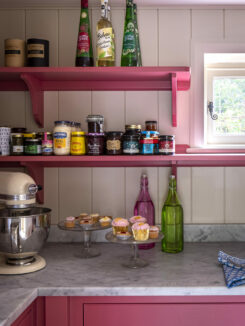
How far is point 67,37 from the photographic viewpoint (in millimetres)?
1877

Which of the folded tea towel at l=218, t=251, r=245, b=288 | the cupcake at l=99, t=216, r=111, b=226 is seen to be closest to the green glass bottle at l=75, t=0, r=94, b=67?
the cupcake at l=99, t=216, r=111, b=226

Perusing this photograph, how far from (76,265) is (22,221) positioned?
313 millimetres

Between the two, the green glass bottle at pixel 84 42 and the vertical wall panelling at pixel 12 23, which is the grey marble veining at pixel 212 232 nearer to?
the green glass bottle at pixel 84 42

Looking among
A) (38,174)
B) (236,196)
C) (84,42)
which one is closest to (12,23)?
(84,42)

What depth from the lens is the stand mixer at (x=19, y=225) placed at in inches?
52.4

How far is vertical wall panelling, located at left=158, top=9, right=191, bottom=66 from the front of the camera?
1.86m

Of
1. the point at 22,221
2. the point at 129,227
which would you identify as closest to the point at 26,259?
the point at 22,221

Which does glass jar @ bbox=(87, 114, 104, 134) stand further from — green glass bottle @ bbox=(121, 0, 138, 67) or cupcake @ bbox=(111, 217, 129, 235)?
cupcake @ bbox=(111, 217, 129, 235)

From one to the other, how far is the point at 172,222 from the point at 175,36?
37.1 inches

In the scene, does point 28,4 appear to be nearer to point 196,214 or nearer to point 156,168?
point 156,168

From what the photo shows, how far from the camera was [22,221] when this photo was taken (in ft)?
4.39

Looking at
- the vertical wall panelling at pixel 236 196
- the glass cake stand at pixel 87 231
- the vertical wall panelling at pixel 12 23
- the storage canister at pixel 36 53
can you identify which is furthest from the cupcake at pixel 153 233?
the vertical wall panelling at pixel 12 23

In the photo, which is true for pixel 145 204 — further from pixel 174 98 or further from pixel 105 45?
pixel 105 45

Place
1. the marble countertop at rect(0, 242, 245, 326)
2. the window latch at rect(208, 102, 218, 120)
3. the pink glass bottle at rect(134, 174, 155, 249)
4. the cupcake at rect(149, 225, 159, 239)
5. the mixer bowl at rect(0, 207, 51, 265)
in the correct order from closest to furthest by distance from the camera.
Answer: the marble countertop at rect(0, 242, 245, 326)
the mixer bowl at rect(0, 207, 51, 265)
the cupcake at rect(149, 225, 159, 239)
the pink glass bottle at rect(134, 174, 155, 249)
the window latch at rect(208, 102, 218, 120)
